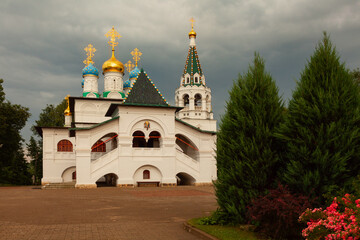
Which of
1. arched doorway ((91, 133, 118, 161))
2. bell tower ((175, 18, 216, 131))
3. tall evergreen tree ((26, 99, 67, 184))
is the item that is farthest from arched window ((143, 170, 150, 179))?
tall evergreen tree ((26, 99, 67, 184))

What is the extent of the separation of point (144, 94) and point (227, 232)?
22.6 meters

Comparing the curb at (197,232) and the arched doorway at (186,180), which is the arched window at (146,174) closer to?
the arched doorway at (186,180)

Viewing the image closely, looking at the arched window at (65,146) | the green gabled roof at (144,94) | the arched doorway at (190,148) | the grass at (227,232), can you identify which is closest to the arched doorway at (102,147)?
the arched window at (65,146)

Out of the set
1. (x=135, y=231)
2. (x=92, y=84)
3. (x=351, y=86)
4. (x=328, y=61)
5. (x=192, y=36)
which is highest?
(x=192, y=36)

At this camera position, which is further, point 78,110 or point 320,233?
point 78,110

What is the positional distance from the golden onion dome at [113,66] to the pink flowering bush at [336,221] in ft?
123

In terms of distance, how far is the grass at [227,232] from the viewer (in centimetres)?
796

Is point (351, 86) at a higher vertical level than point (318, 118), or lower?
higher

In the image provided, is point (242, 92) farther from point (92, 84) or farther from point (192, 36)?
point (192, 36)

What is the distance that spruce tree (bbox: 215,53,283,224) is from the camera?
8977 mm

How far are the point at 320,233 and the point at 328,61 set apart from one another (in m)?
4.12

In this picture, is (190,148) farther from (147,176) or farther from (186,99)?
(186,99)

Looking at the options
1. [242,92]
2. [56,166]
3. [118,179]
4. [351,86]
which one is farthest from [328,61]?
[56,166]

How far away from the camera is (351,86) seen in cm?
812
